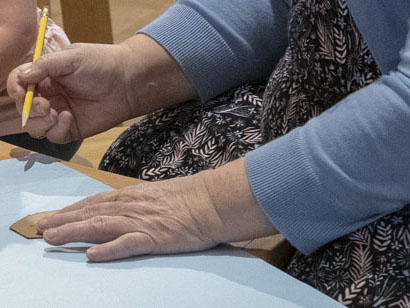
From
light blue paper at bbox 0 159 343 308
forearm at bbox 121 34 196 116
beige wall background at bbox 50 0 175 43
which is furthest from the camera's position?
beige wall background at bbox 50 0 175 43

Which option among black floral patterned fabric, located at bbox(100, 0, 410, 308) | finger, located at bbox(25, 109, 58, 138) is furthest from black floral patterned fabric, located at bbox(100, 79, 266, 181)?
finger, located at bbox(25, 109, 58, 138)

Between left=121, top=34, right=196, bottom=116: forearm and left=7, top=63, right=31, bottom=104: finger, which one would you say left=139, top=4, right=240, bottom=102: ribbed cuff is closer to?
left=121, top=34, right=196, bottom=116: forearm

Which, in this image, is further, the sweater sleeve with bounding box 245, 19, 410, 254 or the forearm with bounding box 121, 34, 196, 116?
the forearm with bounding box 121, 34, 196, 116

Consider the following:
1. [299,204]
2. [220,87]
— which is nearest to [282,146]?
[299,204]

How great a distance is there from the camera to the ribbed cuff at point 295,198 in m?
0.72

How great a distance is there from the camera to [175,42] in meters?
1.10

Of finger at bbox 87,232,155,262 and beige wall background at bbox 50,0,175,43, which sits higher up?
finger at bbox 87,232,155,262

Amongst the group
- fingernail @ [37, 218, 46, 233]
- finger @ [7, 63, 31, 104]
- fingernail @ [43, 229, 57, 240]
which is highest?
finger @ [7, 63, 31, 104]

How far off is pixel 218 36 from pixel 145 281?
0.55m

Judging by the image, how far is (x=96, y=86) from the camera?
1108 millimetres

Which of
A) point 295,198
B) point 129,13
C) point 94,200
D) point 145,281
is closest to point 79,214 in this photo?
point 94,200

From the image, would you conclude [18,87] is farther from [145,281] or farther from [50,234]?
[145,281]

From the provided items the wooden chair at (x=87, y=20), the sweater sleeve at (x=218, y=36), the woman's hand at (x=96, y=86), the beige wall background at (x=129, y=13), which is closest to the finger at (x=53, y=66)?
the woman's hand at (x=96, y=86)

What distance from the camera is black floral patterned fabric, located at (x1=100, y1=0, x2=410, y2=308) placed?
0.70 m
